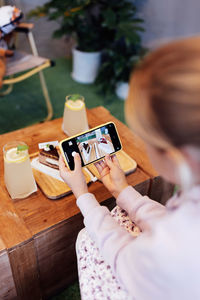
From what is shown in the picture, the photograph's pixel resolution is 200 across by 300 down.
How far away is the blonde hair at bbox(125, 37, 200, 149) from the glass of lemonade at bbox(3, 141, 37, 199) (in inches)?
18.7

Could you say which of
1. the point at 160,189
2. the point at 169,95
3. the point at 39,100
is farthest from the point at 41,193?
the point at 39,100

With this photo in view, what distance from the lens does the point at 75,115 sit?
1.13m

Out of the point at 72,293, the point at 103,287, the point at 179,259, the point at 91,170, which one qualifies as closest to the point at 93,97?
the point at 91,170

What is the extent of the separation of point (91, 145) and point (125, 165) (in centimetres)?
18

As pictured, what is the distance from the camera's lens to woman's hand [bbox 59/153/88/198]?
810 mm

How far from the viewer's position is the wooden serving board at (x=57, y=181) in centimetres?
90

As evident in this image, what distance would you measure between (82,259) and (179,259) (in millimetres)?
364

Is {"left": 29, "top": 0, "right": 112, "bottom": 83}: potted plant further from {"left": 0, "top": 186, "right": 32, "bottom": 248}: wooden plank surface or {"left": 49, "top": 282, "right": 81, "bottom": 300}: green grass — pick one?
{"left": 49, "top": 282, "right": 81, "bottom": 300}: green grass

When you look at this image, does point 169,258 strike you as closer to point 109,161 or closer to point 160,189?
point 109,161

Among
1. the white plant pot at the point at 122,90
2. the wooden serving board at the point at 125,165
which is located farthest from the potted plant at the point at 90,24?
the wooden serving board at the point at 125,165

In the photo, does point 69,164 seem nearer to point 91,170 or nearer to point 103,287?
point 91,170

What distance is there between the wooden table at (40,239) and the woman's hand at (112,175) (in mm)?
51

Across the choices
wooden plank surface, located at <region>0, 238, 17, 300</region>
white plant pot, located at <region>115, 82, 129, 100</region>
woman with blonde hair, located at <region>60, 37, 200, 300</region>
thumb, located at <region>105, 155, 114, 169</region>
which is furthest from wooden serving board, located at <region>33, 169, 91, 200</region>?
white plant pot, located at <region>115, 82, 129, 100</region>

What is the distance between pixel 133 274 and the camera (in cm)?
56
